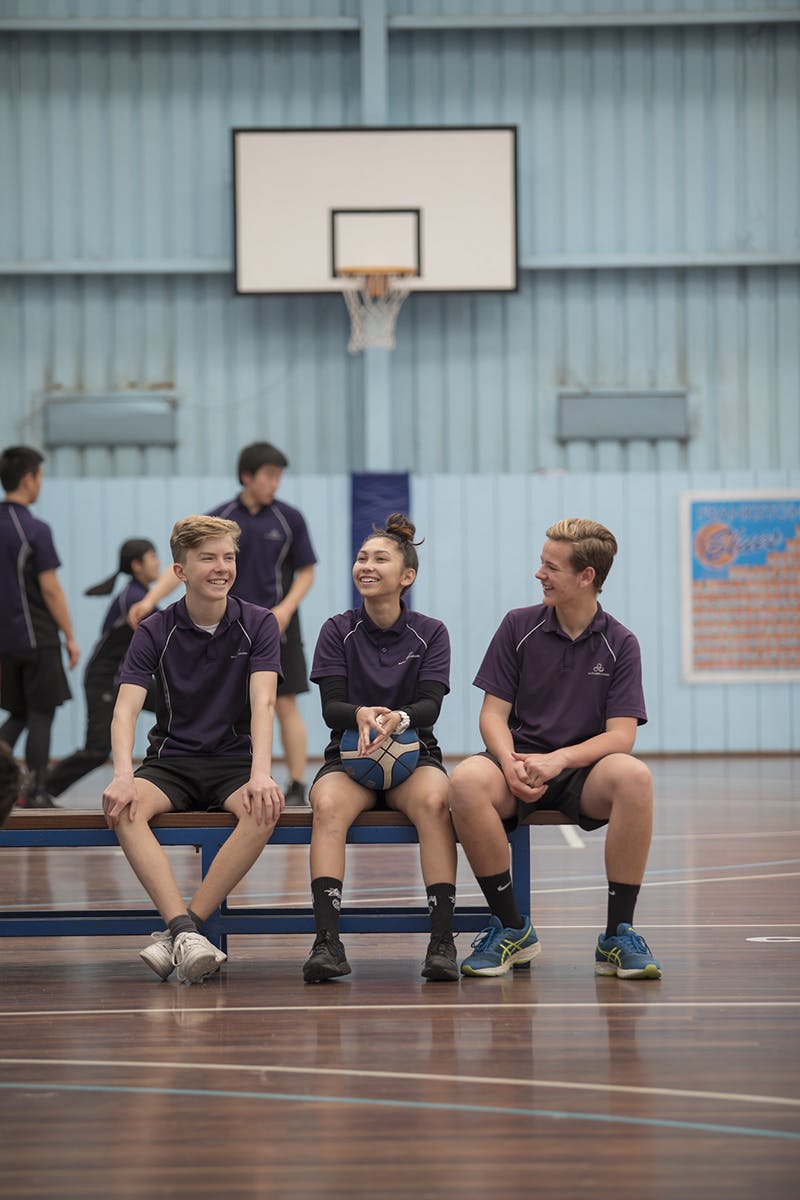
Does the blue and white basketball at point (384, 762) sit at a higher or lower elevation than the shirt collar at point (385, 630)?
lower

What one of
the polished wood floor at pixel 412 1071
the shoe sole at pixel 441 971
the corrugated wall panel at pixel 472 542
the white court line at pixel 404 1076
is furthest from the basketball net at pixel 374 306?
the white court line at pixel 404 1076

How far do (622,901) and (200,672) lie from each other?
4.06 ft

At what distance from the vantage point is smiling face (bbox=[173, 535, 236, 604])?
3955 mm

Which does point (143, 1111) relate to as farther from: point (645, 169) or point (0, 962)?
point (645, 169)

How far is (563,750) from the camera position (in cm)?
382

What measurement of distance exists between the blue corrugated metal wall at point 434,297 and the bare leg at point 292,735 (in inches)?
182

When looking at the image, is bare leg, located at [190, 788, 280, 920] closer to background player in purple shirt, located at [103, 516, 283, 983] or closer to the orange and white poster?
background player in purple shirt, located at [103, 516, 283, 983]

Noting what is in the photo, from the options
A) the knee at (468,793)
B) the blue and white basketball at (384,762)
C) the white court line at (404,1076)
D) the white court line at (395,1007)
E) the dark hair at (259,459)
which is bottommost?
the white court line at (395,1007)

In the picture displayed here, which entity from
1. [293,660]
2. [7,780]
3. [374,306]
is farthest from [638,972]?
[374,306]

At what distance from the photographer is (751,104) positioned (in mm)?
11367

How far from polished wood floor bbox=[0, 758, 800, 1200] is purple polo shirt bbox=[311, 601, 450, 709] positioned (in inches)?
28.2

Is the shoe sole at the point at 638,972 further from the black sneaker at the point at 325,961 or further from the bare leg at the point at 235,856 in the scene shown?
the bare leg at the point at 235,856

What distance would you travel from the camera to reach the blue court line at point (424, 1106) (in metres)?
2.51

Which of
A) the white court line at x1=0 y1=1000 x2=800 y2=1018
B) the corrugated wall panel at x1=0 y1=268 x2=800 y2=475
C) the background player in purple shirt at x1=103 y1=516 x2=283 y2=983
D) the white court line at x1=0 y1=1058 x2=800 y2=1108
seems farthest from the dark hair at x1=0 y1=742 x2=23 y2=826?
the corrugated wall panel at x1=0 y1=268 x2=800 y2=475
